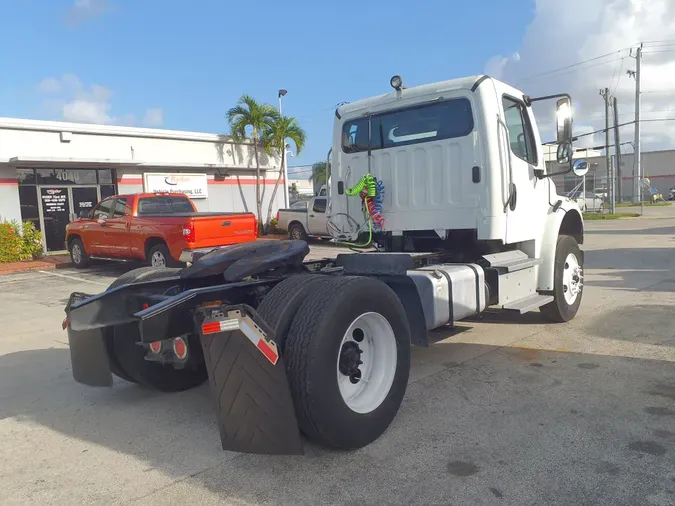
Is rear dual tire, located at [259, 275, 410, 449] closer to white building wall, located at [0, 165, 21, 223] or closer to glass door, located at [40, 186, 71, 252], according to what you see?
Answer: white building wall, located at [0, 165, 21, 223]

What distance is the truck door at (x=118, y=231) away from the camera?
12.9 metres

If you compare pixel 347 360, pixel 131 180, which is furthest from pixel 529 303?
pixel 131 180

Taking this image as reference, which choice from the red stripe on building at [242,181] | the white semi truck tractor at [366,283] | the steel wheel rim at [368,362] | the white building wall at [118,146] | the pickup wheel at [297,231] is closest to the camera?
the white semi truck tractor at [366,283]

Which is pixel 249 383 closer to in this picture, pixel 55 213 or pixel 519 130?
pixel 519 130

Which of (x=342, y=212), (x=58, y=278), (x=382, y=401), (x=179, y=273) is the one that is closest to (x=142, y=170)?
(x=58, y=278)

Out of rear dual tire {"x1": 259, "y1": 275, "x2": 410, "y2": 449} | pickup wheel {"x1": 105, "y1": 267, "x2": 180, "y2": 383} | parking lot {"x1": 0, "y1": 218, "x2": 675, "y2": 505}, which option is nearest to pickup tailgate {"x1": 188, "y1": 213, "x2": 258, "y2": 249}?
parking lot {"x1": 0, "y1": 218, "x2": 675, "y2": 505}

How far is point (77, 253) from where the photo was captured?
49.0 feet

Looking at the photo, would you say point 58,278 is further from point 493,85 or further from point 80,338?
point 493,85

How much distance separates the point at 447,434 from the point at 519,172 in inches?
125

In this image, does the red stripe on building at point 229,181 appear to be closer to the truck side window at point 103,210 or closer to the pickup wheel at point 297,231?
the pickup wheel at point 297,231

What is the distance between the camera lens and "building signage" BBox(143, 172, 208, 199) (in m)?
20.3

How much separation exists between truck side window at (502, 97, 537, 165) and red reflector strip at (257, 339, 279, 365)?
382 cm

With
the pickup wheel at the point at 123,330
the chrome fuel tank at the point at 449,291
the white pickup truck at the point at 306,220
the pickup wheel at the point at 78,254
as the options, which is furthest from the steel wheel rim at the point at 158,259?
the white pickup truck at the point at 306,220

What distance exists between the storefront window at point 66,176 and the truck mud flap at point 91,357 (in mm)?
15485
